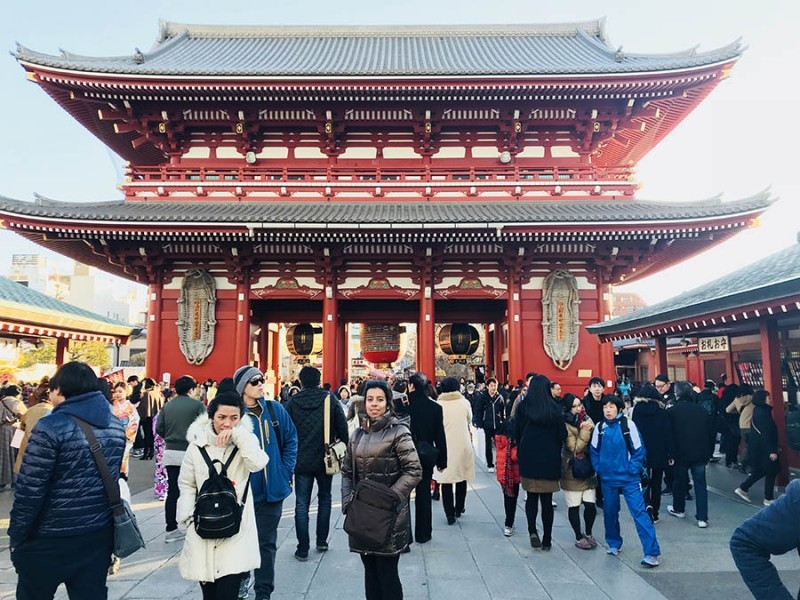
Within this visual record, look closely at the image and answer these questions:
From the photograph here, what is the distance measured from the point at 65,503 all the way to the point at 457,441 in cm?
487

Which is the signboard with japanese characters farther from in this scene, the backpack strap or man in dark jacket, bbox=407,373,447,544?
the backpack strap

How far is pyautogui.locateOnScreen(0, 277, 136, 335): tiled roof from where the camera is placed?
364 inches

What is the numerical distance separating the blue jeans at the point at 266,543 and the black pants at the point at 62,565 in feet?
4.12

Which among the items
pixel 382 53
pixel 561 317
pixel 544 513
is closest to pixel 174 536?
pixel 544 513

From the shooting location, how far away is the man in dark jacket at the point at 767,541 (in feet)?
7.23

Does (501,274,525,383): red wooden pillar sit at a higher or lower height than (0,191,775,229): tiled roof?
lower

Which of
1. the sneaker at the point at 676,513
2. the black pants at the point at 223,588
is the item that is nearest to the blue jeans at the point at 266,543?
the black pants at the point at 223,588

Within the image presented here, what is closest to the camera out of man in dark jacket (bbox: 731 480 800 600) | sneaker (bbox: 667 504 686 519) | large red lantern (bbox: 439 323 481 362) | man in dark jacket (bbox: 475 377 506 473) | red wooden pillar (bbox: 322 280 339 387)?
man in dark jacket (bbox: 731 480 800 600)

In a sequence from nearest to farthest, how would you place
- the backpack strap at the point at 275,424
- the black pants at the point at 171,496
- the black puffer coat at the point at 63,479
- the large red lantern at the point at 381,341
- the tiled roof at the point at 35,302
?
the black puffer coat at the point at 63,479 → the backpack strap at the point at 275,424 → the black pants at the point at 171,496 → the tiled roof at the point at 35,302 → the large red lantern at the point at 381,341

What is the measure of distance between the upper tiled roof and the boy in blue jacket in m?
10.8

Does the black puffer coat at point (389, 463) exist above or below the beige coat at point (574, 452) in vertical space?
above

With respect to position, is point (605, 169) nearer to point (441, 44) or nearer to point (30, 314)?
point (441, 44)

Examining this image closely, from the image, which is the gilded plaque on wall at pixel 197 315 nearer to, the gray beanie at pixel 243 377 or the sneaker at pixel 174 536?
the sneaker at pixel 174 536

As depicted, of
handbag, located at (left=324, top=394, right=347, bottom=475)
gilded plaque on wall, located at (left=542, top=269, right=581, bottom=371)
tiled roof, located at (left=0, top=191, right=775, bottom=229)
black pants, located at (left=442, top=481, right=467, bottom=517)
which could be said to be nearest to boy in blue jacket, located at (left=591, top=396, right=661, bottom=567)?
black pants, located at (left=442, top=481, right=467, bottom=517)
